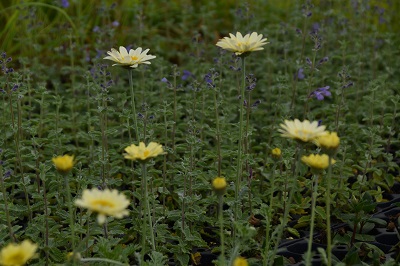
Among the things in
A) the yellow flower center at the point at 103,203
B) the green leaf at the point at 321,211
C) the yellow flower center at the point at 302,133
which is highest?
the yellow flower center at the point at 302,133

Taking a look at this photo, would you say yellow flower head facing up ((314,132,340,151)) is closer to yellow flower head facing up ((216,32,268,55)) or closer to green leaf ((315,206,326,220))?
yellow flower head facing up ((216,32,268,55))

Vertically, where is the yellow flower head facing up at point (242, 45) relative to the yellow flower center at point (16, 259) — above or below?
above

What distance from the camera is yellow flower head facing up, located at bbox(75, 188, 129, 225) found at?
1674 mm

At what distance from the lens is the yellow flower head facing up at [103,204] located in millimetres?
1674

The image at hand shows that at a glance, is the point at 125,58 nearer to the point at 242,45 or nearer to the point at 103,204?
the point at 242,45

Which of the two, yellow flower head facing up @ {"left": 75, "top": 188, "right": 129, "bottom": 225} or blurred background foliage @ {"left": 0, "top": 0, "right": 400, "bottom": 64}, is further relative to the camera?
blurred background foliage @ {"left": 0, "top": 0, "right": 400, "bottom": 64}

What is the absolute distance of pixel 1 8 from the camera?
15.7ft

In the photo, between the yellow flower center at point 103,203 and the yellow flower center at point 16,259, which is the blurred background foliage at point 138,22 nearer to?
the yellow flower center at point 103,203

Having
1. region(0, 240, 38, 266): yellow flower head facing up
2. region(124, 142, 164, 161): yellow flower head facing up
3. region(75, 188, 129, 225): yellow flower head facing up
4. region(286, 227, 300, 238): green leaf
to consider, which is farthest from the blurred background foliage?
region(0, 240, 38, 266): yellow flower head facing up

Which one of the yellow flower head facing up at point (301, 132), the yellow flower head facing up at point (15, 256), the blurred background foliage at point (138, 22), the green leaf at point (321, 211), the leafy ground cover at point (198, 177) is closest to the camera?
the yellow flower head facing up at point (15, 256)

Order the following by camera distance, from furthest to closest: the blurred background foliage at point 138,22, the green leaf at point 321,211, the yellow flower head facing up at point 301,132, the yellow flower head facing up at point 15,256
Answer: the blurred background foliage at point 138,22 < the green leaf at point 321,211 < the yellow flower head facing up at point 301,132 < the yellow flower head facing up at point 15,256

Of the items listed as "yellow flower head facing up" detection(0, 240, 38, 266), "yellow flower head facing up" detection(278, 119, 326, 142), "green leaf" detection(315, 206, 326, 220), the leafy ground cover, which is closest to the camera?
"yellow flower head facing up" detection(0, 240, 38, 266)

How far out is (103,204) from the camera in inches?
67.4

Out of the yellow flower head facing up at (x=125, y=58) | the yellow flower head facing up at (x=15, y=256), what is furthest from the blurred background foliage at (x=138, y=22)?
the yellow flower head facing up at (x=15, y=256)
